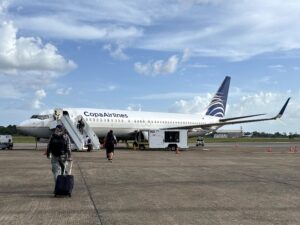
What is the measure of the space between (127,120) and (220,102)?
56.0 ft

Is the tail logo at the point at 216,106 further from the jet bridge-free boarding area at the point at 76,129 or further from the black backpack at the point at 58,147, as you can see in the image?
the black backpack at the point at 58,147

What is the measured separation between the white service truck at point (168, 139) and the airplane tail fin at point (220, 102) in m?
14.9

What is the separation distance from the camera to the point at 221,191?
500 inches

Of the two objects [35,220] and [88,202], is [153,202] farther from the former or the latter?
[35,220]

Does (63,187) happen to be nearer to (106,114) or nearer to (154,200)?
(154,200)

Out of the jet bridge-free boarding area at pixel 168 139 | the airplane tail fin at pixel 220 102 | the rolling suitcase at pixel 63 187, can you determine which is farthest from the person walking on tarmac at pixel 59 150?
the airplane tail fin at pixel 220 102

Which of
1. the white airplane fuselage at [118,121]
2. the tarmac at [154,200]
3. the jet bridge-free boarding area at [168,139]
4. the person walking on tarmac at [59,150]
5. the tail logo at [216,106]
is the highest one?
the tail logo at [216,106]

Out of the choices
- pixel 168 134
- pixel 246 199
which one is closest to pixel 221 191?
→ pixel 246 199

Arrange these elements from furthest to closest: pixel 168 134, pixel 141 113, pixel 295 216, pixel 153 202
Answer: pixel 141 113
pixel 168 134
pixel 153 202
pixel 295 216

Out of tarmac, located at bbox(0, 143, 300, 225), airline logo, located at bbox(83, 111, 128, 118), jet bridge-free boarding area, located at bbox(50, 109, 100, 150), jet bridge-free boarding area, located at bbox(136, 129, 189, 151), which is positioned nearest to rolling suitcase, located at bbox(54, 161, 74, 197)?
tarmac, located at bbox(0, 143, 300, 225)

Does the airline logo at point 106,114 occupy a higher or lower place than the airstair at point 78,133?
higher

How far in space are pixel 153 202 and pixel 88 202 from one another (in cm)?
146

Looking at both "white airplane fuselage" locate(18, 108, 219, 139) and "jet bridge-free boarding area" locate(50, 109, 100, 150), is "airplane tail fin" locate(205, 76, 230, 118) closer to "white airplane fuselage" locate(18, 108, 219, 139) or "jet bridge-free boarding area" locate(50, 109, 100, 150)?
"white airplane fuselage" locate(18, 108, 219, 139)

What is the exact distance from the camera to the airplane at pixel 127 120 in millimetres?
39438
